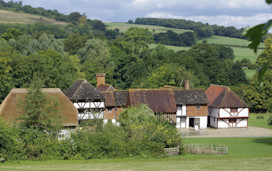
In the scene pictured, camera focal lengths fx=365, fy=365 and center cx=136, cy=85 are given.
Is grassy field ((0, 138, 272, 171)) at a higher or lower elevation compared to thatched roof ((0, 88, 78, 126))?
lower

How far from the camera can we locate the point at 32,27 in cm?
13012

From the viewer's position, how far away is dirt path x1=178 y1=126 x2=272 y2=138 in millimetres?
42844

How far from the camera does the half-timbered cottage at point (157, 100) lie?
46.9 metres

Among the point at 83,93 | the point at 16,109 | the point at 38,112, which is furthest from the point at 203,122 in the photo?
the point at 38,112

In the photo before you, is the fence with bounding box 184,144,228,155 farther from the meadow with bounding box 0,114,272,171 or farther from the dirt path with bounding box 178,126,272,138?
the dirt path with bounding box 178,126,272,138

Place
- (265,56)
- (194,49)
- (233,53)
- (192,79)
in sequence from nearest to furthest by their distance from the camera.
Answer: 1. (192,79)
2. (265,56)
3. (194,49)
4. (233,53)

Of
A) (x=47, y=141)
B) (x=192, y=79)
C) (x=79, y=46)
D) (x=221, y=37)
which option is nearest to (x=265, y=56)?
(x=192, y=79)

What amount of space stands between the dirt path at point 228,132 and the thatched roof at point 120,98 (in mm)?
8430

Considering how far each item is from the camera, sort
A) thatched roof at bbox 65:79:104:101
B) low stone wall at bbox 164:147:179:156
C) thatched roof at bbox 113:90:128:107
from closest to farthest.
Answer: low stone wall at bbox 164:147:179:156
thatched roof at bbox 65:79:104:101
thatched roof at bbox 113:90:128:107

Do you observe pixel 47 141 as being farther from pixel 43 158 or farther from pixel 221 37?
pixel 221 37

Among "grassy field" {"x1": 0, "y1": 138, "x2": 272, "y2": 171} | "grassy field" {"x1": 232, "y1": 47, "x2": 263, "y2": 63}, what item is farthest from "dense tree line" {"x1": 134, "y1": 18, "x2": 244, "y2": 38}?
"grassy field" {"x1": 0, "y1": 138, "x2": 272, "y2": 171}

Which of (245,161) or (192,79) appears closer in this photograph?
(245,161)

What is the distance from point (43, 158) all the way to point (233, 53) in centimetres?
9684

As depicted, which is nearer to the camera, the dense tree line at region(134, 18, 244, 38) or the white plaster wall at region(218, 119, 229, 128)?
the white plaster wall at region(218, 119, 229, 128)
